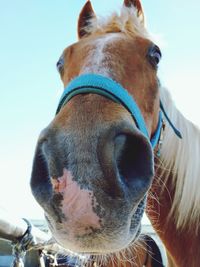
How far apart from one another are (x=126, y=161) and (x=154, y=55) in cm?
81

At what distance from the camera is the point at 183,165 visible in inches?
89.8

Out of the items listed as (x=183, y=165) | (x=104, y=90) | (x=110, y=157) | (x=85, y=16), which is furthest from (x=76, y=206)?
(x=85, y=16)

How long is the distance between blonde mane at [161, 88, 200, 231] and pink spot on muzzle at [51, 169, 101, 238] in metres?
1.05

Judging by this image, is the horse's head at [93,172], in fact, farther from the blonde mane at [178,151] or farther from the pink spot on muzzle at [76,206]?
the blonde mane at [178,151]

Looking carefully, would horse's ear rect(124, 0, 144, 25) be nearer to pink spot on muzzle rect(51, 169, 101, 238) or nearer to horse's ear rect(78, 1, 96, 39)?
horse's ear rect(78, 1, 96, 39)

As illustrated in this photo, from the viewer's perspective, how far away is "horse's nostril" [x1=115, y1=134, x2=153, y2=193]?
1.35 metres

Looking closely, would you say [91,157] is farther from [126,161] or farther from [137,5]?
[137,5]

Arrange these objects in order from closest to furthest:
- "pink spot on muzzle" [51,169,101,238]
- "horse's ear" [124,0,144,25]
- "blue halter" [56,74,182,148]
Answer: "pink spot on muzzle" [51,169,101,238] < "blue halter" [56,74,182,148] < "horse's ear" [124,0,144,25]

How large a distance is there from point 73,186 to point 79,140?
168 mm

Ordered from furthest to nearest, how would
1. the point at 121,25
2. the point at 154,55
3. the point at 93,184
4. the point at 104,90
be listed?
the point at 121,25 < the point at 154,55 < the point at 104,90 < the point at 93,184

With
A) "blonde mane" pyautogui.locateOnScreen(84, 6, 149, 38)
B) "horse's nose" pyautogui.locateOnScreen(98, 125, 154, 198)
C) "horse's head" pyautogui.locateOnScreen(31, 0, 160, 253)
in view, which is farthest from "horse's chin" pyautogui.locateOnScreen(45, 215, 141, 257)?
"blonde mane" pyautogui.locateOnScreen(84, 6, 149, 38)

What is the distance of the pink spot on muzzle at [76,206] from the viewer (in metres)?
1.26

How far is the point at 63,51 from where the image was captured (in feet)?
6.83

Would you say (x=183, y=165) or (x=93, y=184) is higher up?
(x=93, y=184)
